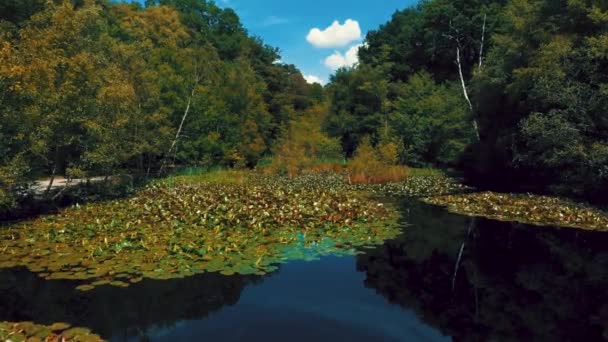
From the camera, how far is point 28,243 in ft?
31.2

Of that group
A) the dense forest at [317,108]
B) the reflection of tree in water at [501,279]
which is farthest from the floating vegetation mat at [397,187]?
the reflection of tree in water at [501,279]

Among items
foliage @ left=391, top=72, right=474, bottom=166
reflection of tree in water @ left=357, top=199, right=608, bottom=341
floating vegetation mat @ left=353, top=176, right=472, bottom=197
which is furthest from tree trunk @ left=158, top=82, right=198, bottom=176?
reflection of tree in water @ left=357, top=199, right=608, bottom=341

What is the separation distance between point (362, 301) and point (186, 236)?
5086mm

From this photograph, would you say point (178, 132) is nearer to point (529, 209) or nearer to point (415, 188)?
point (415, 188)

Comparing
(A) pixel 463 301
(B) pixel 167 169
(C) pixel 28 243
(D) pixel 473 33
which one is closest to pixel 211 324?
(A) pixel 463 301

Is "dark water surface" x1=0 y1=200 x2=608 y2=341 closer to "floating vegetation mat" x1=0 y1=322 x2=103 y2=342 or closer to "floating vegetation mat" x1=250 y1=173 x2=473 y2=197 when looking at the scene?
"floating vegetation mat" x1=0 y1=322 x2=103 y2=342

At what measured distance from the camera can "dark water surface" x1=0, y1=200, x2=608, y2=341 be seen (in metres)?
5.82

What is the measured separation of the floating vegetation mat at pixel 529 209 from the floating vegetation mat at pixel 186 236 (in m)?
3.39

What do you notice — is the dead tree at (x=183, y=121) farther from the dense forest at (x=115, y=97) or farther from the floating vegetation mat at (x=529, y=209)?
the floating vegetation mat at (x=529, y=209)

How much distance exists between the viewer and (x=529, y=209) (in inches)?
571

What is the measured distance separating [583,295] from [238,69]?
31.1 m

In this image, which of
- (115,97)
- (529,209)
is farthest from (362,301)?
(115,97)

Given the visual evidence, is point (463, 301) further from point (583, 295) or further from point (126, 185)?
point (126, 185)

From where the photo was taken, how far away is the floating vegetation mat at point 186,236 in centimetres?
798
